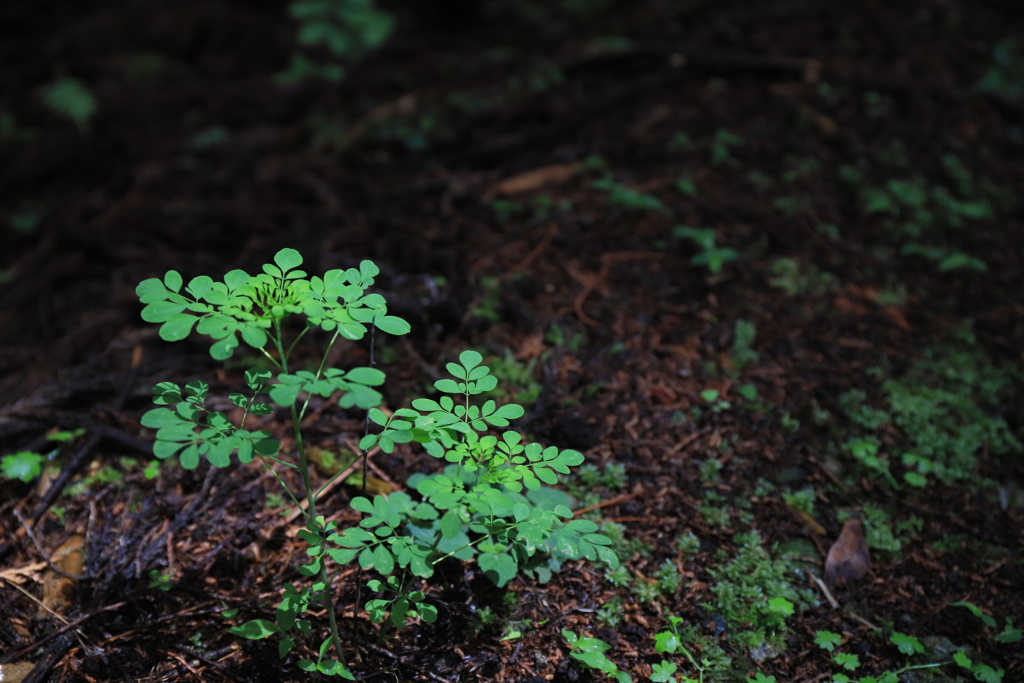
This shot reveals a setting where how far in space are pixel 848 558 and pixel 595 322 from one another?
157 cm

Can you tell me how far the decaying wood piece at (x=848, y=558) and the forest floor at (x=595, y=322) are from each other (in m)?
0.05

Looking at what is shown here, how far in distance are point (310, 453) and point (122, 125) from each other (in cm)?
469

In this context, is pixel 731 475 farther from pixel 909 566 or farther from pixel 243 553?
pixel 243 553

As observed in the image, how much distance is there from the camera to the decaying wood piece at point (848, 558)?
95.7 inches

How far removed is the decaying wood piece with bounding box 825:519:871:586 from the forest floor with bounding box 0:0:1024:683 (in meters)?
0.05

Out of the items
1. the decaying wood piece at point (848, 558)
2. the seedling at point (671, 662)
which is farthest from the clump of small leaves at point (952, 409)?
the seedling at point (671, 662)

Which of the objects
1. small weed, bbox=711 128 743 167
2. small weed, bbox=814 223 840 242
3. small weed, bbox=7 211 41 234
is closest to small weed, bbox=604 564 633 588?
small weed, bbox=814 223 840 242

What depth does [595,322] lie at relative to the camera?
337cm

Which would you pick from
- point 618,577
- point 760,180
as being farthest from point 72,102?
point 618,577

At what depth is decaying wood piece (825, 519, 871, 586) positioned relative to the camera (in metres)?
2.43

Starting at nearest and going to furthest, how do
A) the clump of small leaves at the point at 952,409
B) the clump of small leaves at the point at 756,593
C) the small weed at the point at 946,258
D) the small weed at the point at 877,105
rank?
the clump of small leaves at the point at 756,593 < the clump of small leaves at the point at 952,409 < the small weed at the point at 946,258 < the small weed at the point at 877,105

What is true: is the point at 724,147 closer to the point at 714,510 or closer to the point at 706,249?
the point at 706,249

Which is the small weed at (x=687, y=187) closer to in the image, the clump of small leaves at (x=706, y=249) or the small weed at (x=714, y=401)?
the clump of small leaves at (x=706, y=249)

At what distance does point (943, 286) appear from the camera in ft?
12.6
